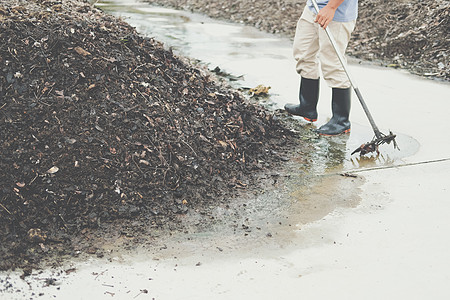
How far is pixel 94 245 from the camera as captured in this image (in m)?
2.97

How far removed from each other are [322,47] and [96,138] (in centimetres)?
219

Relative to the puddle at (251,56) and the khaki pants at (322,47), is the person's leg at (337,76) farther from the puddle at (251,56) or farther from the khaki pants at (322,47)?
the puddle at (251,56)

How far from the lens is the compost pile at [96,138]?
3139 millimetres

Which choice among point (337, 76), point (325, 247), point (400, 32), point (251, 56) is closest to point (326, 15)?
point (337, 76)

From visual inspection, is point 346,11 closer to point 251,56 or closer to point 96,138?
point 96,138

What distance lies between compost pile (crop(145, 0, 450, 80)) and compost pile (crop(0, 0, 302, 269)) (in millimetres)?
3381

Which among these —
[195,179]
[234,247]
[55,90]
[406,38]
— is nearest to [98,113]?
[55,90]

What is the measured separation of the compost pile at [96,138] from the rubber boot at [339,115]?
0.45 metres

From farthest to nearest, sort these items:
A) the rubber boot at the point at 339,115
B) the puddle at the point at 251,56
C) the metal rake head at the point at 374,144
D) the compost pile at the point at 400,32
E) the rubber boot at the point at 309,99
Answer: the compost pile at the point at 400,32
the rubber boot at the point at 309,99
the rubber boot at the point at 339,115
the puddle at the point at 251,56
the metal rake head at the point at 374,144

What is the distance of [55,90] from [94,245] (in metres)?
1.19

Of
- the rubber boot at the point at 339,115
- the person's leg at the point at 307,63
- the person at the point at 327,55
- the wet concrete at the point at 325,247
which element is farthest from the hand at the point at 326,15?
the wet concrete at the point at 325,247

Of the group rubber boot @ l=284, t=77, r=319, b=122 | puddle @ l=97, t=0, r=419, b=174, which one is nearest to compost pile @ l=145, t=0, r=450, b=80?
puddle @ l=97, t=0, r=419, b=174

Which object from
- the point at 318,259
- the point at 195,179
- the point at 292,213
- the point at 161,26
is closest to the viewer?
the point at 318,259

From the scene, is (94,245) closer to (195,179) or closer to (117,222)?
(117,222)
